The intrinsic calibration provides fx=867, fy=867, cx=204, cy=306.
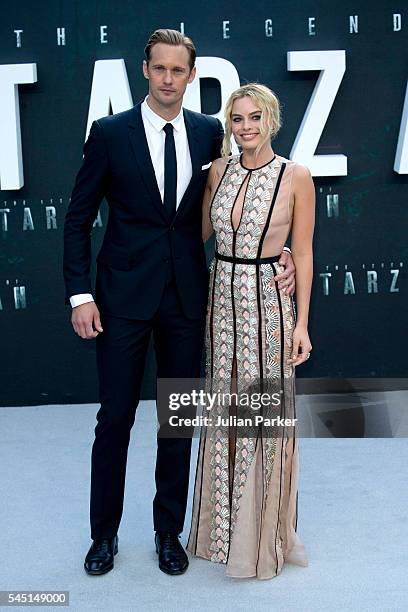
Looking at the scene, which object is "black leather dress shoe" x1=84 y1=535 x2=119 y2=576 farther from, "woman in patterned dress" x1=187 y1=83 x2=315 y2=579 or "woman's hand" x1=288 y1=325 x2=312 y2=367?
"woman's hand" x1=288 y1=325 x2=312 y2=367

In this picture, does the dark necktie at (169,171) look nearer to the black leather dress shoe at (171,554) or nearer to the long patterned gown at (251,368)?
the long patterned gown at (251,368)

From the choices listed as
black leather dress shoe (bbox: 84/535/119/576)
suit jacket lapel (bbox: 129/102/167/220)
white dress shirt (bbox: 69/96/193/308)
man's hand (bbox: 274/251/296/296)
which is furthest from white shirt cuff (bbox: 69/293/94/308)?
black leather dress shoe (bbox: 84/535/119/576)

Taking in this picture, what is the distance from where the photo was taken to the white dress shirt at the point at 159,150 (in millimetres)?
2553

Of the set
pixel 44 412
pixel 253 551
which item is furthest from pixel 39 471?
pixel 253 551

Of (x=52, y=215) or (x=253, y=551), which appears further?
(x=52, y=215)

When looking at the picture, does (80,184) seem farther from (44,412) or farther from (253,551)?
(44,412)

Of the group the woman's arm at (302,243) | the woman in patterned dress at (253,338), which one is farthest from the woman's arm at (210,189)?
the woman's arm at (302,243)

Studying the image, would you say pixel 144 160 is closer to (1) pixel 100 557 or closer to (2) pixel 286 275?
(2) pixel 286 275

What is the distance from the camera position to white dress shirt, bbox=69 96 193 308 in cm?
255

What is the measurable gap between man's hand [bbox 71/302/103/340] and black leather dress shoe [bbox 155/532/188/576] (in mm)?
693

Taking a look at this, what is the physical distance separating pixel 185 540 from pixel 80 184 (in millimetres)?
1225

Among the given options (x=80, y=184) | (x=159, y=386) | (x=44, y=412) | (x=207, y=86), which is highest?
(x=207, y=86)

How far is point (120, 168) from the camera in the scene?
2.52 meters

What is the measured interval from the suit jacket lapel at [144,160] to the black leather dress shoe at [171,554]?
101cm
